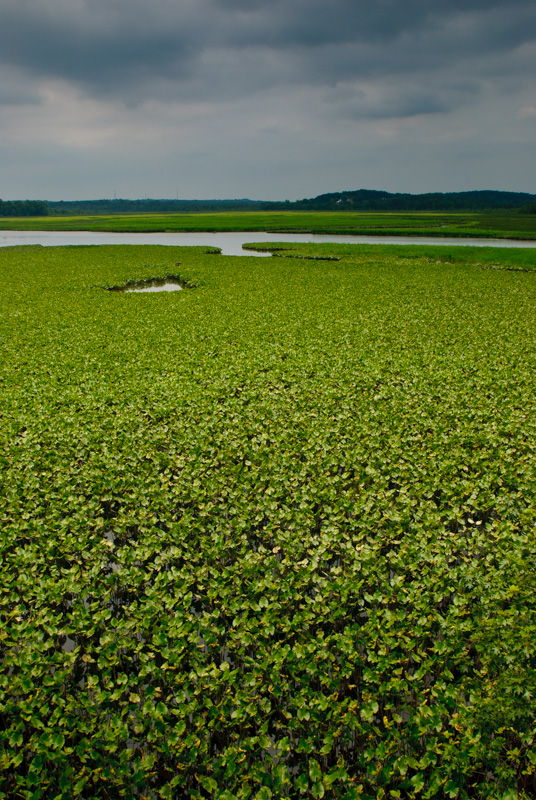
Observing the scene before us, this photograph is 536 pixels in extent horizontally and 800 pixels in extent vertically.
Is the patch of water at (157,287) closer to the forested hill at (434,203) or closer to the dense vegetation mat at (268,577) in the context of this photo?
the dense vegetation mat at (268,577)

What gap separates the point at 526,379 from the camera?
11.3 metres

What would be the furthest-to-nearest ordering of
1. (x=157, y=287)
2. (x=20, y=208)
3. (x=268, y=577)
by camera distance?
(x=20, y=208), (x=157, y=287), (x=268, y=577)

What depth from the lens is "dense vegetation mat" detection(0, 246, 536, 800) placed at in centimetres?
356

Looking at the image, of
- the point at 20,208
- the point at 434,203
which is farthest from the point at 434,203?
the point at 20,208

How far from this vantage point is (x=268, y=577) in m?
5.07

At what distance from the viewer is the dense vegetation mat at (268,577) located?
11.7 feet

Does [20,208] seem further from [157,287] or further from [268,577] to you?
[268,577]

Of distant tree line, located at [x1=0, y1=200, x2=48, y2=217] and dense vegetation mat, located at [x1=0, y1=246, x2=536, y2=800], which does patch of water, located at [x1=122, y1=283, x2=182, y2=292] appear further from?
distant tree line, located at [x1=0, y1=200, x2=48, y2=217]

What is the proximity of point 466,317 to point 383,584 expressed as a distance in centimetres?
1609

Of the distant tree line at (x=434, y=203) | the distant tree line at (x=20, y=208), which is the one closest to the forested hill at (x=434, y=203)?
the distant tree line at (x=434, y=203)

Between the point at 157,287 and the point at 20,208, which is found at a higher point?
the point at 20,208

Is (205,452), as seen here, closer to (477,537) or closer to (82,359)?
(477,537)

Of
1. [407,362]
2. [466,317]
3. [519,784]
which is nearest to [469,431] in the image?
[407,362]

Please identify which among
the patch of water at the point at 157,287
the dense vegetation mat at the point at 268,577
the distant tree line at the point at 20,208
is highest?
the distant tree line at the point at 20,208
